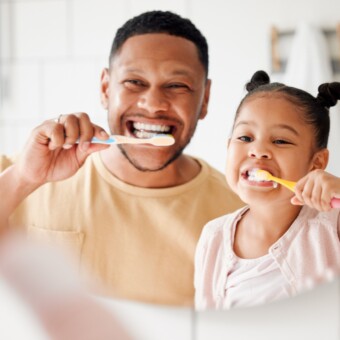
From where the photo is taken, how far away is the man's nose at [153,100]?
0.51 metres

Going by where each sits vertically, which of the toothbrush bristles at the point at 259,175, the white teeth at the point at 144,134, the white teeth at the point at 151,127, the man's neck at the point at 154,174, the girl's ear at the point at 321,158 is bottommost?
the man's neck at the point at 154,174

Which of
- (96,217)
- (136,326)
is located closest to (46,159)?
(96,217)

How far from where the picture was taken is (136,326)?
0.63 m

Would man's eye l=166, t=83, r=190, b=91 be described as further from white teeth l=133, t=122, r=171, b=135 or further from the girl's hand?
the girl's hand

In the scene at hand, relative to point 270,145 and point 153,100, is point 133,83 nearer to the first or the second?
point 153,100

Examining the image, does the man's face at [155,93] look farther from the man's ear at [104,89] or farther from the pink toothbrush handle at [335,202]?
the pink toothbrush handle at [335,202]

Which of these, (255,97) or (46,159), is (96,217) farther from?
(255,97)

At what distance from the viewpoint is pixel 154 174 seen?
1.76ft

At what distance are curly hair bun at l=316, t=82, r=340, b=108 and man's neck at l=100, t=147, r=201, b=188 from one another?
0.45 feet

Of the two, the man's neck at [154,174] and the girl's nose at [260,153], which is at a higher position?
the girl's nose at [260,153]

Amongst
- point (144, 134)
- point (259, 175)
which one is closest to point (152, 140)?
point (144, 134)

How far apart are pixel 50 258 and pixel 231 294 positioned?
0.20 meters

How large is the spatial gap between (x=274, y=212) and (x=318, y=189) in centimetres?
5

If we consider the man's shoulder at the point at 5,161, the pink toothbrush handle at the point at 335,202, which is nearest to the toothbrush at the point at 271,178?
the pink toothbrush handle at the point at 335,202
